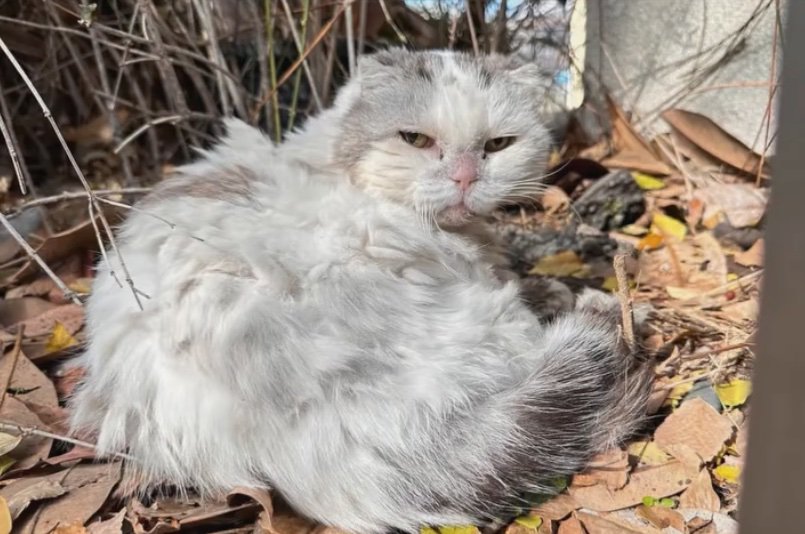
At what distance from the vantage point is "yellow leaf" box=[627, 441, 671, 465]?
1.67m

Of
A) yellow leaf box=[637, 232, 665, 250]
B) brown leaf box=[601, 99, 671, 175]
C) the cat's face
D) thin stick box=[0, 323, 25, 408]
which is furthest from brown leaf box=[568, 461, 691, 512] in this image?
brown leaf box=[601, 99, 671, 175]

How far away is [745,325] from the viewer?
2.13 m

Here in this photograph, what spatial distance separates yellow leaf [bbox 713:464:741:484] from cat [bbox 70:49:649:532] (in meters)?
0.22

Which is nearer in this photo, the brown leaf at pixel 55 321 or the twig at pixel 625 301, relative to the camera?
the twig at pixel 625 301

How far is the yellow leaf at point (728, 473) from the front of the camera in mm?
1593

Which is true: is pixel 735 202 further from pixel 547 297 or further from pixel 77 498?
pixel 77 498

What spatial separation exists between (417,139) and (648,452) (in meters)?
0.98

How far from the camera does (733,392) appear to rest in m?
1.84

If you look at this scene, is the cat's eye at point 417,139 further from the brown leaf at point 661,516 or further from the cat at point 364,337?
the brown leaf at point 661,516

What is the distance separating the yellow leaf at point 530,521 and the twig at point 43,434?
88cm

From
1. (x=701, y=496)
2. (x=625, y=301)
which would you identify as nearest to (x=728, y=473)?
(x=701, y=496)

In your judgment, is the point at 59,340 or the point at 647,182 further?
the point at 647,182

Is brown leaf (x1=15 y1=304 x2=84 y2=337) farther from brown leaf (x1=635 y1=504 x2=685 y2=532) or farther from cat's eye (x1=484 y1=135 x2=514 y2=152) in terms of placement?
brown leaf (x1=635 y1=504 x2=685 y2=532)

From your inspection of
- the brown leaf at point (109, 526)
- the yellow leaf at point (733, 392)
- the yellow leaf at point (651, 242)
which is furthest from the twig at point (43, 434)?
the yellow leaf at point (651, 242)
